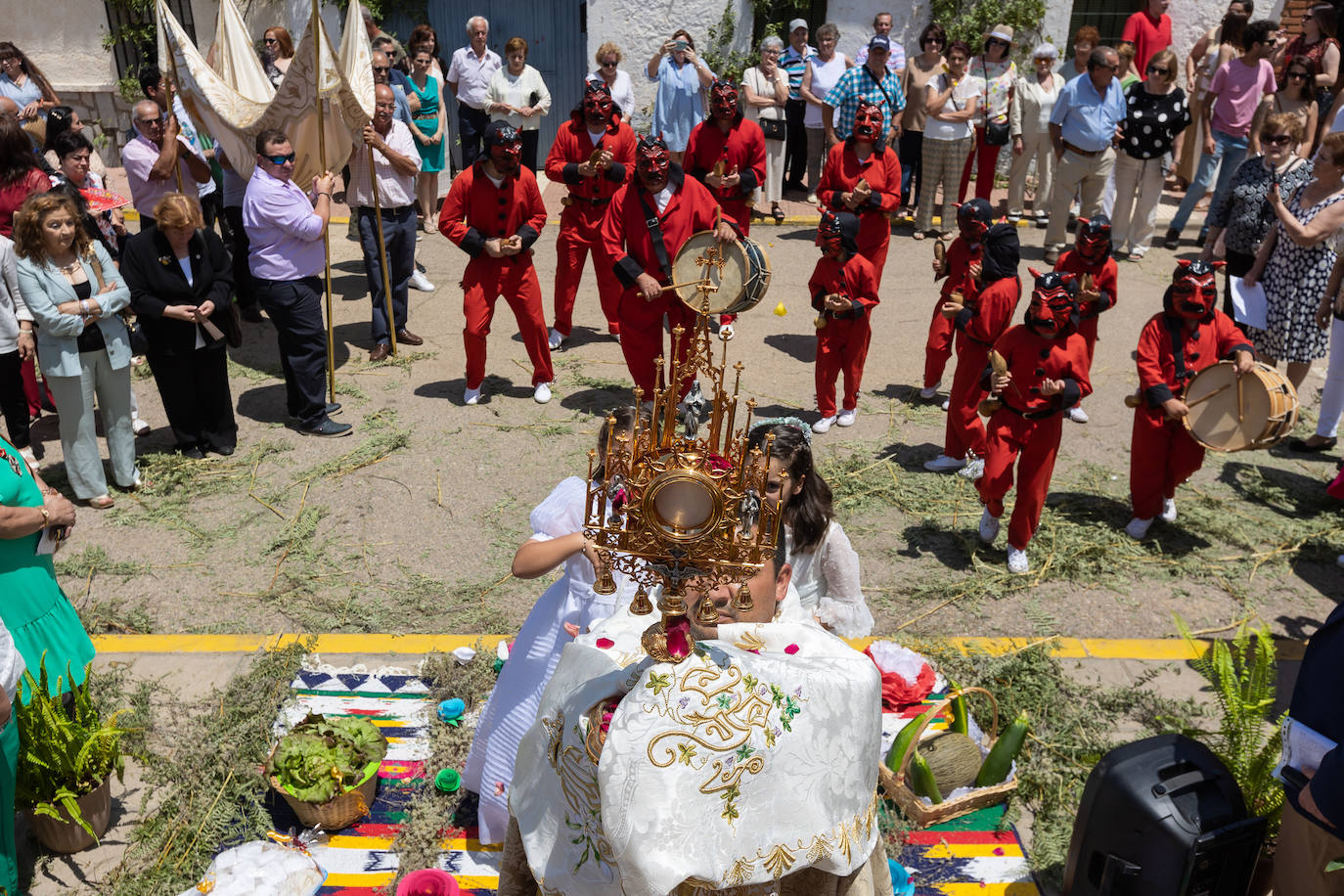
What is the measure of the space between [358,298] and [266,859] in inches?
314

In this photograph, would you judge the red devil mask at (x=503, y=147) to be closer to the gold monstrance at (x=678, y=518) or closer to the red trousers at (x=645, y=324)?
the red trousers at (x=645, y=324)

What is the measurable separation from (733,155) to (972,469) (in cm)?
414

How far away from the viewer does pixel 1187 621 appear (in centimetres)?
639

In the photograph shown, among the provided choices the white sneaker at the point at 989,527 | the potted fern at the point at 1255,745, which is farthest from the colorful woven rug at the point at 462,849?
the white sneaker at the point at 989,527

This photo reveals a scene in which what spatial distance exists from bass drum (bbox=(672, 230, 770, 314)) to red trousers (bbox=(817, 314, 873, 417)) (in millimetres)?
891

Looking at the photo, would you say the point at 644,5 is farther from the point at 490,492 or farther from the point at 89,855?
the point at 89,855

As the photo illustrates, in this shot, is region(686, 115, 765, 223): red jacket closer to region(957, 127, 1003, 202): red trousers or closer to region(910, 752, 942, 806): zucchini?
region(957, 127, 1003, 202): red trousers

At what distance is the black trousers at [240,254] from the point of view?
33.7 feet

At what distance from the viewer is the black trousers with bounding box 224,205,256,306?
10.3m

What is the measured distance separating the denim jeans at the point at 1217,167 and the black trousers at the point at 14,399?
12.0 metres

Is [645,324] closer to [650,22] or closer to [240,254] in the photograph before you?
[240,254]

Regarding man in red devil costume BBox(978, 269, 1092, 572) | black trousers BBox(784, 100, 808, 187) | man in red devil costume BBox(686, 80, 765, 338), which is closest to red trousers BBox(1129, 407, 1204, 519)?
man in red devil costume BBox(978, 269, 1092, 572)

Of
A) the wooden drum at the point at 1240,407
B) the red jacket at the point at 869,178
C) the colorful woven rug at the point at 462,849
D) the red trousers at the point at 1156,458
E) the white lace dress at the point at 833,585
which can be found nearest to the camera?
the colorful woven rug at the point at 462,849

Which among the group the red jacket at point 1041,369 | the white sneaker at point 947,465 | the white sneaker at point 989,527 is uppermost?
the red jacket at point 1041,369
